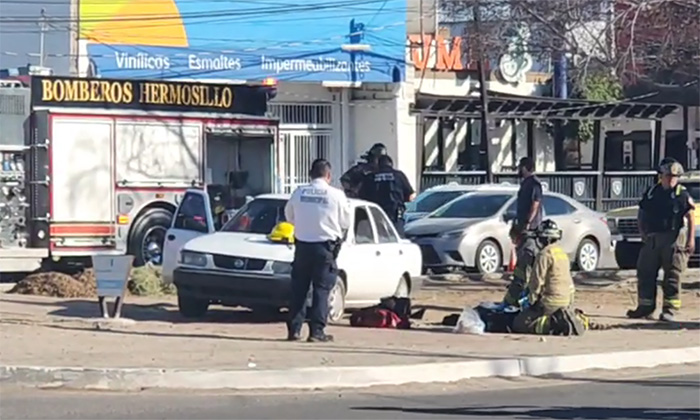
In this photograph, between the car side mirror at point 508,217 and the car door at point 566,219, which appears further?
the car door at point 566,219

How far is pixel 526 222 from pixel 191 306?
4064 mm

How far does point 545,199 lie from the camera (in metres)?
25.0

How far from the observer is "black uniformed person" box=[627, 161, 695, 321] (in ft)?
55.0

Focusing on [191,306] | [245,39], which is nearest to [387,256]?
[191,306]

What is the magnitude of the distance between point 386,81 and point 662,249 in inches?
792

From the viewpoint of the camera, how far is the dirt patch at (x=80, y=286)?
19047mm

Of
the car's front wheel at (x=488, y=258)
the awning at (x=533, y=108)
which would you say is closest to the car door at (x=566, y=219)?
the car's front wheel at (x=488, y=258)

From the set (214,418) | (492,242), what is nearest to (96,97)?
(492,242)

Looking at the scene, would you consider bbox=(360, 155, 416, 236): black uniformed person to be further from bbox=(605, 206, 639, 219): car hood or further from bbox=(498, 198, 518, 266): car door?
bbox=(605, 206, 639, 219): car hood

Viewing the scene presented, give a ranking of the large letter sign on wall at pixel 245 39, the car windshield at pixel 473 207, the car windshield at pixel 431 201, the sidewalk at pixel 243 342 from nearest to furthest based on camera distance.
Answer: the sidewalk at pixel 243 342 < the car windshield at pixel 473 207 < the car windshield at pixel 431 201 < the large letter sign on wall at pixel 245 39

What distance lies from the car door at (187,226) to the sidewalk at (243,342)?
588mm

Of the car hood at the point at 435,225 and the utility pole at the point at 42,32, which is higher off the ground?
the utility pole at the point at 42,32

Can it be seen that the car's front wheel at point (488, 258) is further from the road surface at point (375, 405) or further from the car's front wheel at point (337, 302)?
the road surface at point (375, 405)

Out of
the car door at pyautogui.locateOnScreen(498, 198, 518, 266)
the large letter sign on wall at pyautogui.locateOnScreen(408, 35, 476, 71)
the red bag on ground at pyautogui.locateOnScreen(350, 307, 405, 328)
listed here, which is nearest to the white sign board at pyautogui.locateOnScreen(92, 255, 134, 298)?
the red bag on ground at pyautogui.locateOnScreen(350, 307, 405, 328)
